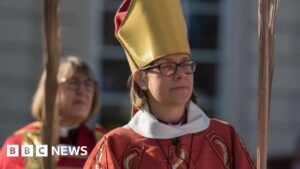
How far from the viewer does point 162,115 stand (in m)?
3.45

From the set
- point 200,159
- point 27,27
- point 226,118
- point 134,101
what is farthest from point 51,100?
point 226,118

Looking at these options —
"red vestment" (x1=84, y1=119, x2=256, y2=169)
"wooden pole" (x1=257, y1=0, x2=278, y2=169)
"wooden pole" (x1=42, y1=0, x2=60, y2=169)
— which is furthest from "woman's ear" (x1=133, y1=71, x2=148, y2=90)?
"wooden pole" (x1=257, y1=0, x2=278, y2=169)

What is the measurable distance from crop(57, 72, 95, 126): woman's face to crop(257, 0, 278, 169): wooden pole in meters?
1.48

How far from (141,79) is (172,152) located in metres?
0.29

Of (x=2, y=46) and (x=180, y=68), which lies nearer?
(x=180, y=68)

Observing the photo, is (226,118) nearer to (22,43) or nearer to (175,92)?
(22,43)

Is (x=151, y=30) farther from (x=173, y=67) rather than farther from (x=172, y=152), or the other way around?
(x=172, y=152)

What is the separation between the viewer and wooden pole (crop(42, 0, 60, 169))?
3393 millimetres

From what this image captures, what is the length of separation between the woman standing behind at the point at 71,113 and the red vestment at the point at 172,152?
50.1 inches

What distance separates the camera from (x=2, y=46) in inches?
312

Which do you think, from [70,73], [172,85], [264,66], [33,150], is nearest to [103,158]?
[172,85]

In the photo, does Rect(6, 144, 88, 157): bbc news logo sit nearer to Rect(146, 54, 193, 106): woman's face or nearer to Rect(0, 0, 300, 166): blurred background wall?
Rect(146, 54, 193, 106): woman's face

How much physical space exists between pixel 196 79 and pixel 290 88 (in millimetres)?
777

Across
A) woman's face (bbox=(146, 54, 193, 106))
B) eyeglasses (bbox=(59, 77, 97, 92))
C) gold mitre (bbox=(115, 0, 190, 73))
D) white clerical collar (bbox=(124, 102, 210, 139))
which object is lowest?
eyeglasses (bbox=(59, 77, 97, 92))
